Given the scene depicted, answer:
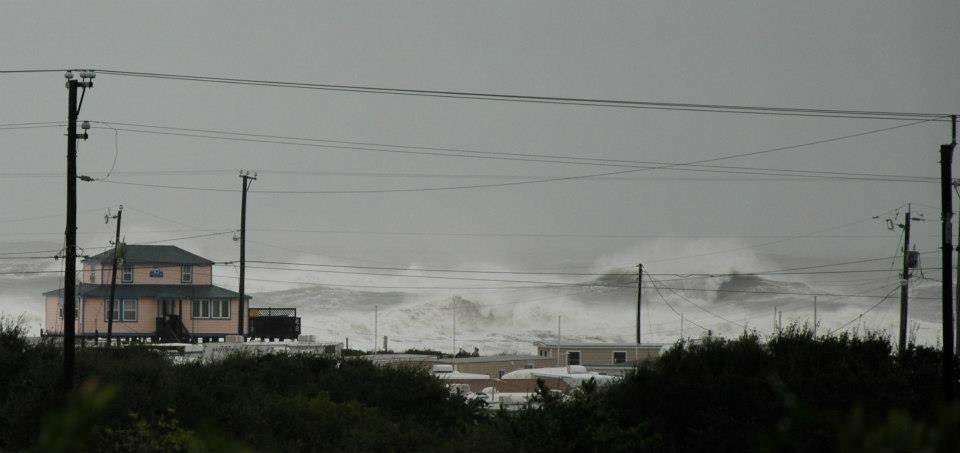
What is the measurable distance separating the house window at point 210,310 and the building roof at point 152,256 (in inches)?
114

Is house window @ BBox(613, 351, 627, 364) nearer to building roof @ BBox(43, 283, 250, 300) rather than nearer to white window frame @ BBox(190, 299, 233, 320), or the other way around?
building roof @ BBox(43, 283, 250, 300)

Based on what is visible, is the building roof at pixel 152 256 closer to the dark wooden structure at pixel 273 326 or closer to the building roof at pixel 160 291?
the building roof at pixel 160 291

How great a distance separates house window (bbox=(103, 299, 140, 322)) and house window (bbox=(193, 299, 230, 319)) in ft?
13.0

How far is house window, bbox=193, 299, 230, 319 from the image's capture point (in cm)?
7969

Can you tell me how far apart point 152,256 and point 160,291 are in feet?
10.6

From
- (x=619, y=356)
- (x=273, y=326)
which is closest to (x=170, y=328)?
(x=273, y=326)

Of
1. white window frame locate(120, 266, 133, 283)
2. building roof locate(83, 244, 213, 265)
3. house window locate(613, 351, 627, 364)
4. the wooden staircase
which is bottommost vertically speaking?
house window locate(613, 351, 627, 364)

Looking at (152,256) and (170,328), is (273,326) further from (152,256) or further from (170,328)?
(152,256)

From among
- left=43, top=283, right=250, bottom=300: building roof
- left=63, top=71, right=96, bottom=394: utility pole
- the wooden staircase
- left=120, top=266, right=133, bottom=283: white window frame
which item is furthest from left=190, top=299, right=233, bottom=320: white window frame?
left=63, top=71, right=96, bottom=394: utility pole

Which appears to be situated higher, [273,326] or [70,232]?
[70,232]

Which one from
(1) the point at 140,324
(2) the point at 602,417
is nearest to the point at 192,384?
(2) the point at 602,417

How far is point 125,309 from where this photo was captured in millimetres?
78562

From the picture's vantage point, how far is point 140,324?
78750 mm

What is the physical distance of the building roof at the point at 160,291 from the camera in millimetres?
79188
